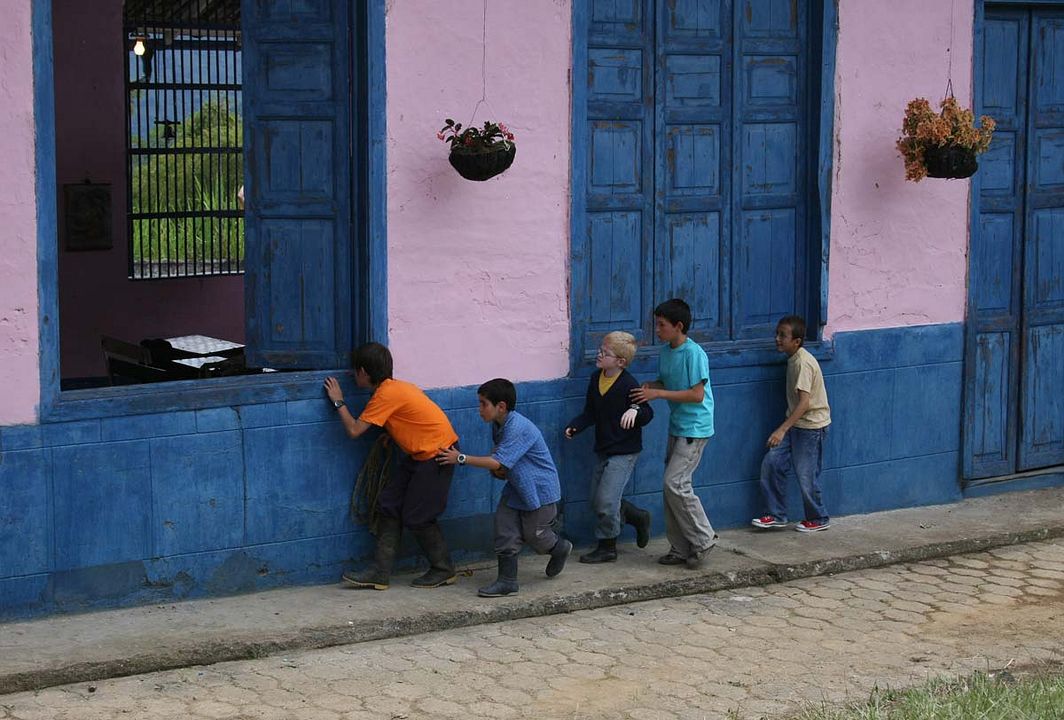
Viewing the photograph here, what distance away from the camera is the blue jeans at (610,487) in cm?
905

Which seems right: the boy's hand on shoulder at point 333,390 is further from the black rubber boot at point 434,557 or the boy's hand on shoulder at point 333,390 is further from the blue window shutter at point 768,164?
the blue window shutter at point 768,164

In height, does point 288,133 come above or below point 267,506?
above

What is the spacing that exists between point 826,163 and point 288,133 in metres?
3.58

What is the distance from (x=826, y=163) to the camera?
10141mm

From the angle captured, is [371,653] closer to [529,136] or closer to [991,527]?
[529,136]

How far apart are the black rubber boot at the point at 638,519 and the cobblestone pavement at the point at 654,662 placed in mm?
684

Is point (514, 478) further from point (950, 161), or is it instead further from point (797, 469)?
point (950, 161)

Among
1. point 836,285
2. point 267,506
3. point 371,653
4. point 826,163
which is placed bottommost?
point 371,653

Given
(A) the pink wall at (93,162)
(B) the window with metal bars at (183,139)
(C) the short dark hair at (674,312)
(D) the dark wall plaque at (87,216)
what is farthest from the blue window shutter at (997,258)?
(D) the dark wall plaque at (87,216)

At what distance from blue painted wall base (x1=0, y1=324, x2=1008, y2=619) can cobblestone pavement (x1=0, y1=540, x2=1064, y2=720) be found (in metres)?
0.90

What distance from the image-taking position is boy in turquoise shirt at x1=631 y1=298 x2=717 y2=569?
905cm

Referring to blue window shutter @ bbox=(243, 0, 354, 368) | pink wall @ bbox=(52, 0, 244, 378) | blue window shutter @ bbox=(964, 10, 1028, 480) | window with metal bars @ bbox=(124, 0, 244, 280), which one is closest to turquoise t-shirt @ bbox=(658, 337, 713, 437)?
blue window shutter @ bbox=(243, 0, 354, 368)

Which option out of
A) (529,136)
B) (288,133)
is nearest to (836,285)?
(529,136)

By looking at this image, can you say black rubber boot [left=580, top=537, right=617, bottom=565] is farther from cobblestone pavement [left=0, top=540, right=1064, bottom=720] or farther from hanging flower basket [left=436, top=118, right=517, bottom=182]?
hanging flower basket [left=436, top=118, right=517, bottom=182]
